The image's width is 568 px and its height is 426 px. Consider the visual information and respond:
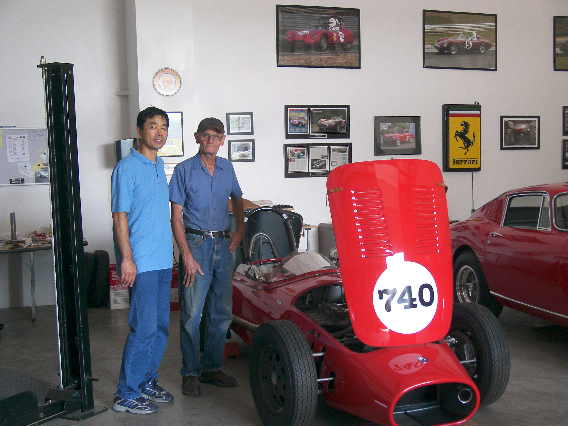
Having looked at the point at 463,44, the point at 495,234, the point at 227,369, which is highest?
the point at 463,44

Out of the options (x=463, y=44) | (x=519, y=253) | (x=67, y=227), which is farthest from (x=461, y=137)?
(x=67, y=227)

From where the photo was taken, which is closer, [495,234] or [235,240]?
[235,240]

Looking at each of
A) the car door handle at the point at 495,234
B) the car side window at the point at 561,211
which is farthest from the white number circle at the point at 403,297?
the car door handle at the point at 495,234

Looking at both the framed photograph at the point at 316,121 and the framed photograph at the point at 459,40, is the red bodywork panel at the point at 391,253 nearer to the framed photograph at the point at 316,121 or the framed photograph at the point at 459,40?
the framed photograph at the point at 316,121

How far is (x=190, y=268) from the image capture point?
442 cm

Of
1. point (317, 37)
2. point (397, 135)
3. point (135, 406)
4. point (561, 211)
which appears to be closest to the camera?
point (135, 406)

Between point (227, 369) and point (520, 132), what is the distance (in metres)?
6.41

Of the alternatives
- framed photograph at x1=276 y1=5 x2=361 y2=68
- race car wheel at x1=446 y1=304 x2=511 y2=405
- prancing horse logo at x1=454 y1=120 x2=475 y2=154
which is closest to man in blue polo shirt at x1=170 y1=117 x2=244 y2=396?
race car wheel at x1=446 y1=304 x2=511 y2=405

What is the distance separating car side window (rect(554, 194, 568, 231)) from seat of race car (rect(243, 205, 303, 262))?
2201 millimetres

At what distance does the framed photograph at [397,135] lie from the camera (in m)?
9.03

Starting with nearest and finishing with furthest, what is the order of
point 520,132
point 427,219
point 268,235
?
point 427,219, point 268,235, point 520,132

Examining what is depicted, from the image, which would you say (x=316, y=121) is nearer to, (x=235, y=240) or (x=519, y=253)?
(x=519, y=253)

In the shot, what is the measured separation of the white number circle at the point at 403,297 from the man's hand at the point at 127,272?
1485 millimetres

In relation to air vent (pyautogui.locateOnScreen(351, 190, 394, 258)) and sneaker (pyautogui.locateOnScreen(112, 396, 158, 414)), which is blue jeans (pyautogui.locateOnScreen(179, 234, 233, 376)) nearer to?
sneaker (pyautogui.locateOnScreen(112, 396, 158, 414))
